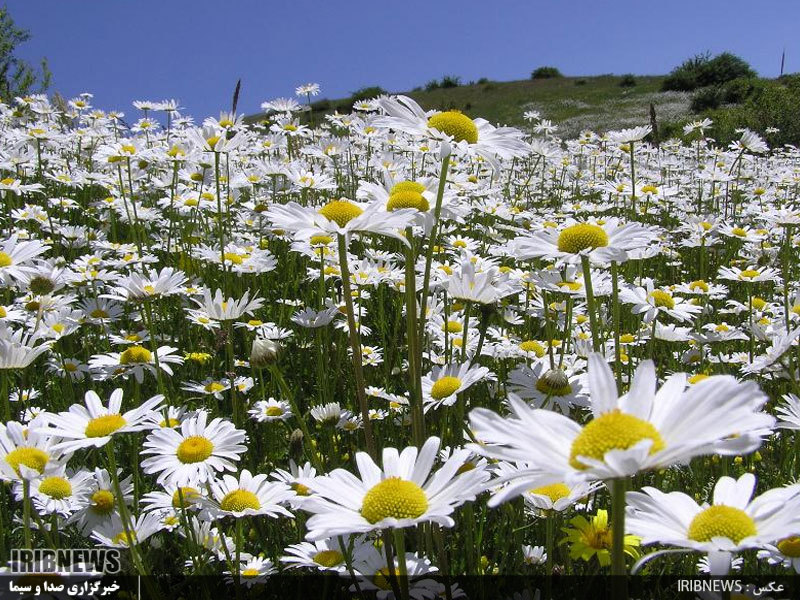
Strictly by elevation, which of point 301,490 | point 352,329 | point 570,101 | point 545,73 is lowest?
point 301,490

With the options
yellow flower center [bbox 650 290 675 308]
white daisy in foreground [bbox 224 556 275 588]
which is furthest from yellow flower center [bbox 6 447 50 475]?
yellow flower center [bbox 650 290 675 308]

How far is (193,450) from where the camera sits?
5.79 feet

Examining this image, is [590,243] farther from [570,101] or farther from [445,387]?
[570,101]

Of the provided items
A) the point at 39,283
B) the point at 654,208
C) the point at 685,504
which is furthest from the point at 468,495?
the point at 654,208

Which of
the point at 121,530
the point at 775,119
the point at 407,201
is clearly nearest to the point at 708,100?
the point at 775,119

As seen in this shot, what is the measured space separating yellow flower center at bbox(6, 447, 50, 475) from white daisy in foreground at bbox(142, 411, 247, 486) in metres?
0.24

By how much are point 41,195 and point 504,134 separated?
22.6 feet

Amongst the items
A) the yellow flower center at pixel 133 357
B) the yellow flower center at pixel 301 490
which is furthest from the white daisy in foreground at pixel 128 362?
the yellow flower center at pixel 301 490

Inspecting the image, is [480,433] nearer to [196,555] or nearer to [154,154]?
[196,555]

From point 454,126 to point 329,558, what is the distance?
A: 1263mm

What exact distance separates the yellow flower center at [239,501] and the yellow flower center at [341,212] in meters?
0.80

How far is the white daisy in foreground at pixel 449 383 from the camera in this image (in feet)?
6.55

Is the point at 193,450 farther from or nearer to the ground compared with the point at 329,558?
farther from the ground

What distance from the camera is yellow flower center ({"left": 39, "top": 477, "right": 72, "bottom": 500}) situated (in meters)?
1.85
